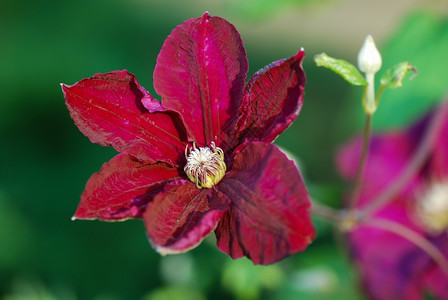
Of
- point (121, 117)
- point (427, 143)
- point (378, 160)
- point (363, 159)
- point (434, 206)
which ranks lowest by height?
point (434, 206)

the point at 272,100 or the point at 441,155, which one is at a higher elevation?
the point at 272,100

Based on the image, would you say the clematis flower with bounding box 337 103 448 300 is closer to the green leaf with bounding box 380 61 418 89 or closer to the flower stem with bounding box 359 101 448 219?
the flower stem with bounding box 359 101 448 219

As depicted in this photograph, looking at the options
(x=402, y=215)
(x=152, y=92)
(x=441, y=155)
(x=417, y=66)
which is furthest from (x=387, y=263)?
(x=152, y=92)

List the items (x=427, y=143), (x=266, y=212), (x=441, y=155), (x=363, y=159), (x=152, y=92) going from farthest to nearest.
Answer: (x=152, y=92) < (x=441, y=155) < (x=427, y=143) < (x=363, y=159) < (x=266, y=212)

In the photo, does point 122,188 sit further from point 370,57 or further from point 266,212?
point 370,57

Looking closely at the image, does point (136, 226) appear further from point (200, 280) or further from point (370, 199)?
point (370, 199)

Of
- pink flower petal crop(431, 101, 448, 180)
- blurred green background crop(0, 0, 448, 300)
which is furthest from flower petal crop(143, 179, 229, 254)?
pink flower petal crop(431, 101, 448, 180)
